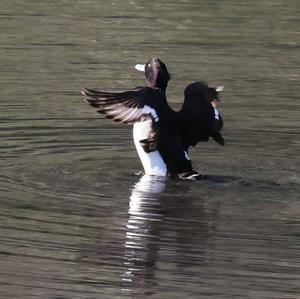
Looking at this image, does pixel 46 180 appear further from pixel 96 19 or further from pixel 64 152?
pixel 96 19

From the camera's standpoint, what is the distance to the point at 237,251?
955 cm

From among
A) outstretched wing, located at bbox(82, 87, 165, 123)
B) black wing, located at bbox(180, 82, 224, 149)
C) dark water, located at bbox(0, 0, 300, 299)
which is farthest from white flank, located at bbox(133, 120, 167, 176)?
outstretched wing, located at bbox(82, 87, 165, 123)

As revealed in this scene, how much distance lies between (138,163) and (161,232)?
2534 mm

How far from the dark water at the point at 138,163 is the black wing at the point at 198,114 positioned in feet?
1.20

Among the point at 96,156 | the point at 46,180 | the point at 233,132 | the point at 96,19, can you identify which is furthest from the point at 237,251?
the point at 96,19

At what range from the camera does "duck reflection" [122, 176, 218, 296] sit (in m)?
8.98

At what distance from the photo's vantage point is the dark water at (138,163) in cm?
898

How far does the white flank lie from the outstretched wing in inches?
20.3

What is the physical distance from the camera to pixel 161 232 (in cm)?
1004

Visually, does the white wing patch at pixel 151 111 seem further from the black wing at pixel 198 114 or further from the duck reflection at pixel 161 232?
the duck reflection at pixel 161 232

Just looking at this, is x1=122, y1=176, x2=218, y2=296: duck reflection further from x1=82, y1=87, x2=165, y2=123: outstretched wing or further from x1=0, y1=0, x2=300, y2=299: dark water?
x1=82, y1=87, x2=165, y2=123: outstretched wing

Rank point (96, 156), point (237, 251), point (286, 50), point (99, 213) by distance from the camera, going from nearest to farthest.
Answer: point (237, 251), point (99, 213), point (96, 156), point (286, 50)

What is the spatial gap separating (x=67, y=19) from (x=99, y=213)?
9.37 meters

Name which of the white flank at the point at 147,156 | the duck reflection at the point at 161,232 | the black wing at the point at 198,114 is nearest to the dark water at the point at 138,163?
the duck reflection at the point at 161,232
